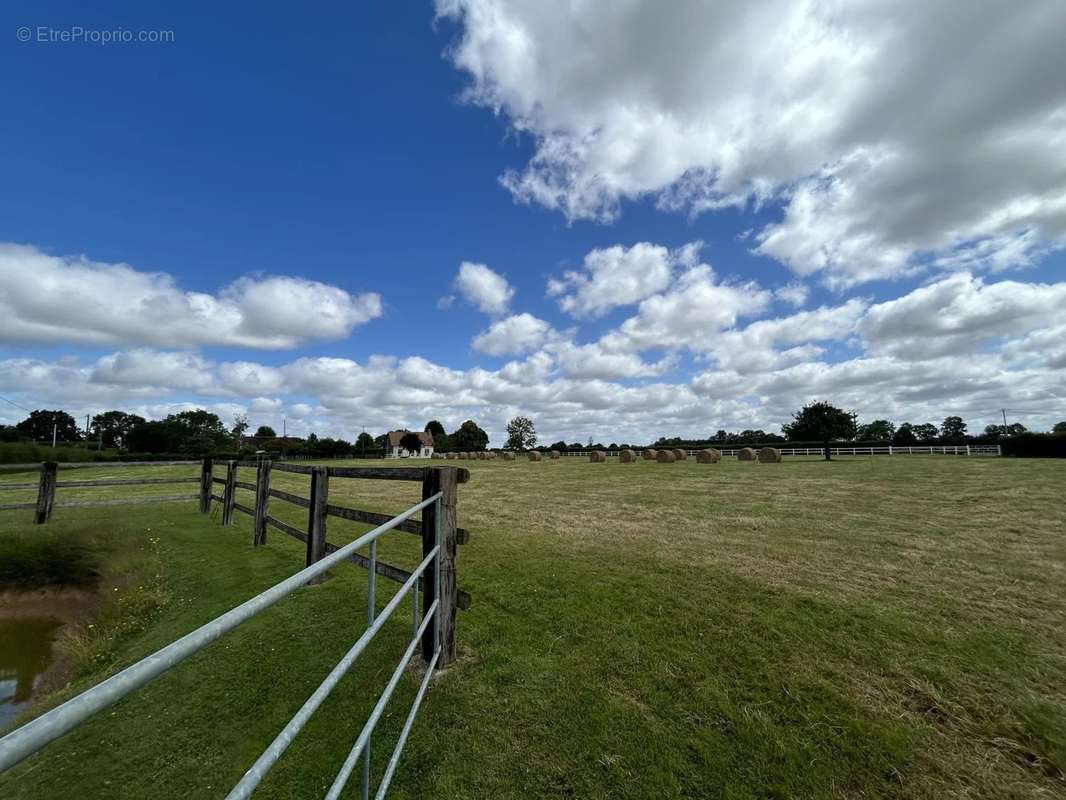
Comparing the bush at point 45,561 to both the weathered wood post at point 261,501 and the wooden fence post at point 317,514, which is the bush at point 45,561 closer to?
the weathered wood post at point 261,501

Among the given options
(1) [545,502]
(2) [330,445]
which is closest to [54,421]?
(2) [330,445]

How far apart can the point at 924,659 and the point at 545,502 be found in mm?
10453

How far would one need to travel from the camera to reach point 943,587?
18.8 feet

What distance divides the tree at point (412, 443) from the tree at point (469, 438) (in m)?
6.86

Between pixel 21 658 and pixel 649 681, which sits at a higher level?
pixel 649 681

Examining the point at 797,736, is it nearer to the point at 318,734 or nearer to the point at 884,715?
the point at 884,715

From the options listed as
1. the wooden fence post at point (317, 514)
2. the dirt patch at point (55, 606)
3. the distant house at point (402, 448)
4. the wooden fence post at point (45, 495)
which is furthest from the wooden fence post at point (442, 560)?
the distant house at point (402, 448)

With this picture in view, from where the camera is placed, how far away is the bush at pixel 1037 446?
116 feet

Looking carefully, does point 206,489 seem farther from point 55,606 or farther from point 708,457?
point 708,457

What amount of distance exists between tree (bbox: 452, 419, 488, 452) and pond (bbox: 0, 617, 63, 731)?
291 ft

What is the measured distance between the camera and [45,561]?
8.37 meters

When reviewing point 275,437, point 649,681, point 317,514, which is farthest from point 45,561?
point 275,437

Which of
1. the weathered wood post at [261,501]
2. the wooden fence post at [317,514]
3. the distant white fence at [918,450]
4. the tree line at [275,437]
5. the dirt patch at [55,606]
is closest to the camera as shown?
the wooden fence post at [317,514]

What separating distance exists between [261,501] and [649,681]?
734 cm
